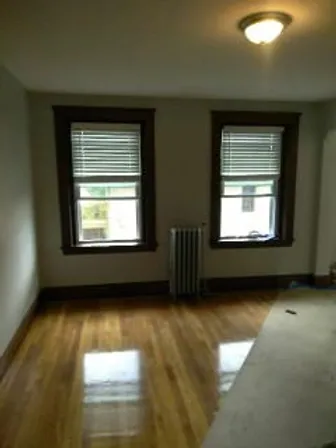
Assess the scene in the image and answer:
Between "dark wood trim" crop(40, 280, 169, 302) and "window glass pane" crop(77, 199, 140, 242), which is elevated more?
"window glass pane" crop(77, 199, 140, 242)

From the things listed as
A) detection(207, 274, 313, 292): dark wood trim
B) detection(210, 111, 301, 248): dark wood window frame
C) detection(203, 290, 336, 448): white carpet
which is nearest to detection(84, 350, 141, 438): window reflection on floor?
detection(203, 290, 336, 448): white carpet

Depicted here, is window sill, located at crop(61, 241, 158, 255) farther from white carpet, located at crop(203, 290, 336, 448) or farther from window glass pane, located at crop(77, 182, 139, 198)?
white carpet, located at crop(203, 290, 336, 448)

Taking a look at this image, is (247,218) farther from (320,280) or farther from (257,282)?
(320,280)

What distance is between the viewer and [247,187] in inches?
190

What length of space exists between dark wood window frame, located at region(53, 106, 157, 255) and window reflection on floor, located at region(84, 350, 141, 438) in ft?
5.17

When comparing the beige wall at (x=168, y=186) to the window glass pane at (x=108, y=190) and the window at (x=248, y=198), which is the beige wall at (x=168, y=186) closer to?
the window glass pane at (x=108, y=190)

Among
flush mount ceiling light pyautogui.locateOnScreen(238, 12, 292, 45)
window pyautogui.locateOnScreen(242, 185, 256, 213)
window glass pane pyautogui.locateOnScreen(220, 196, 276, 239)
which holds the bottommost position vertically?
window glass pane pyautogui.locateOnScreen(220, 196, 276, 239)

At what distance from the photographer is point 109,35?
2373mm

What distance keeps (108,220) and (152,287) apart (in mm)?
996

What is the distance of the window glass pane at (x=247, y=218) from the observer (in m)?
4.84

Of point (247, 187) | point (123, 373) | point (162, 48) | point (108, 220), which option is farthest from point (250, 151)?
point (123, 373)

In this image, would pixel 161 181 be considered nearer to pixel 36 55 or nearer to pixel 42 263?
pixel 42 263

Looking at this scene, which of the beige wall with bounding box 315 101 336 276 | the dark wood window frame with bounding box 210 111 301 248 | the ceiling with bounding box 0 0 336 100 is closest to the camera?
the ceiling with bounding box 0 0 336 100

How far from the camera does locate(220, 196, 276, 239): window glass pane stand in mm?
4844
